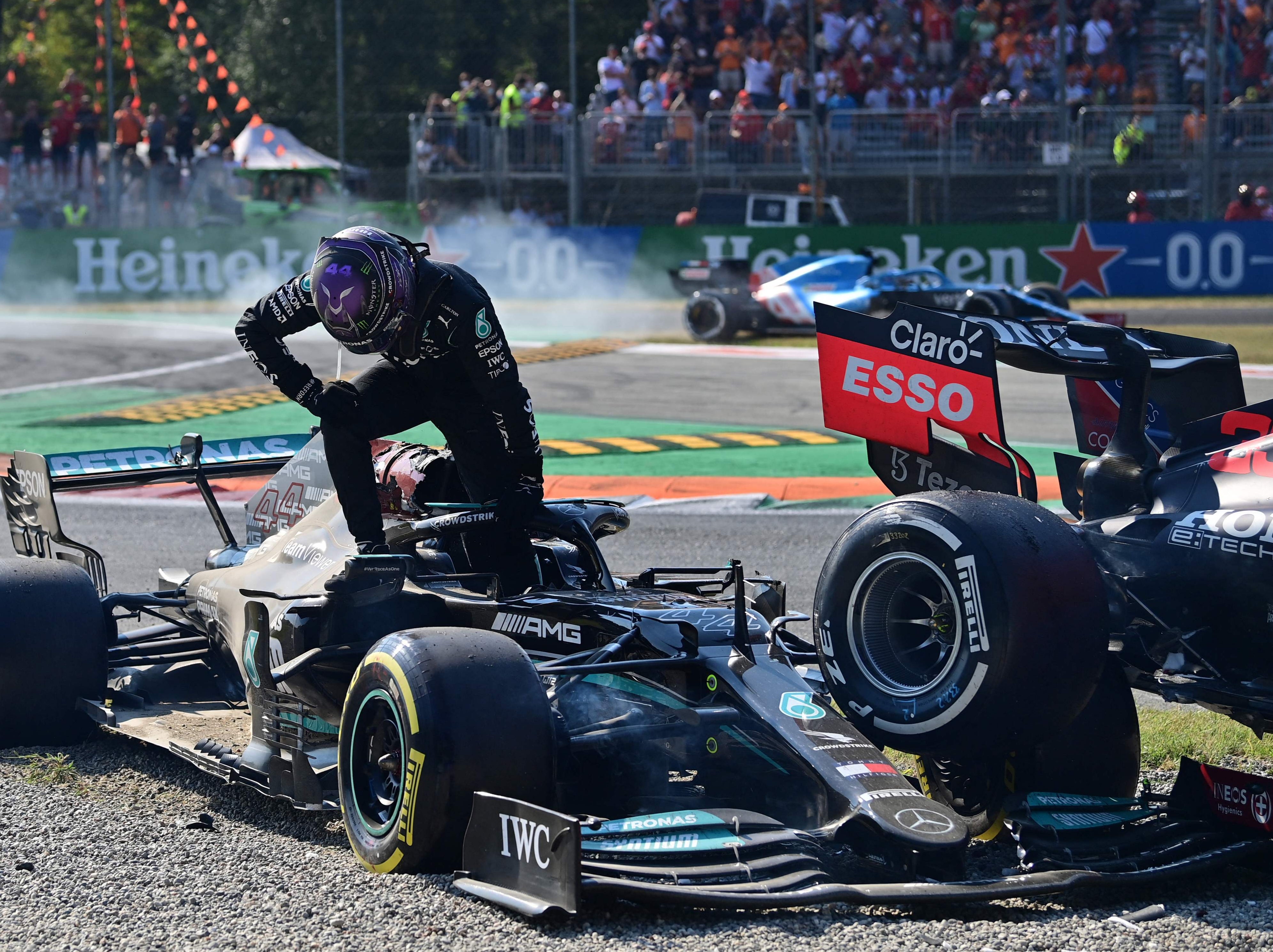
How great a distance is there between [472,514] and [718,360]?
13143mm

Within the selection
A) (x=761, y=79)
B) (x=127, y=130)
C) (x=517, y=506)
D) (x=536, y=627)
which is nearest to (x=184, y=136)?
(x=127, y=130)

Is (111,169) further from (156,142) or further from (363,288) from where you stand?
(363,288)

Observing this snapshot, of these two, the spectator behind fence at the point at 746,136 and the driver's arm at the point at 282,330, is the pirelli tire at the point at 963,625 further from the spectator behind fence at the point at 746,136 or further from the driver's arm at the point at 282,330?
the spectator behind fence at the point at 746,136

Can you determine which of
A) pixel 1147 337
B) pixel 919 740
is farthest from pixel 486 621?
pixel 1147 337

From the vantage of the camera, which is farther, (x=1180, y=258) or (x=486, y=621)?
(x=1180, y=258)

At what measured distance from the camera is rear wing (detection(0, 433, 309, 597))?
660 cm

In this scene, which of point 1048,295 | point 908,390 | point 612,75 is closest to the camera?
point 908,390

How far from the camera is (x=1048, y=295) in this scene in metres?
19.3

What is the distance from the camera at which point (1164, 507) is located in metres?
4.39

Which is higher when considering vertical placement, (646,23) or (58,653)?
(646,23)

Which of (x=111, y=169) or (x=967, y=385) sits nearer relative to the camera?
(x=967, y=385)

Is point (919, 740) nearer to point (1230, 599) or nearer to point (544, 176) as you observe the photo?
point (1230, 599)

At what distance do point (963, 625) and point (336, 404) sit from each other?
224 cm

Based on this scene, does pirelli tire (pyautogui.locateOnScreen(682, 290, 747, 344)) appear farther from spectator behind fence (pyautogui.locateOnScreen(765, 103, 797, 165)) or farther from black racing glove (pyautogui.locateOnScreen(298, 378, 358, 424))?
black racing glove (pyautogui.locateOnScreen(298, 378, 358, 424))
